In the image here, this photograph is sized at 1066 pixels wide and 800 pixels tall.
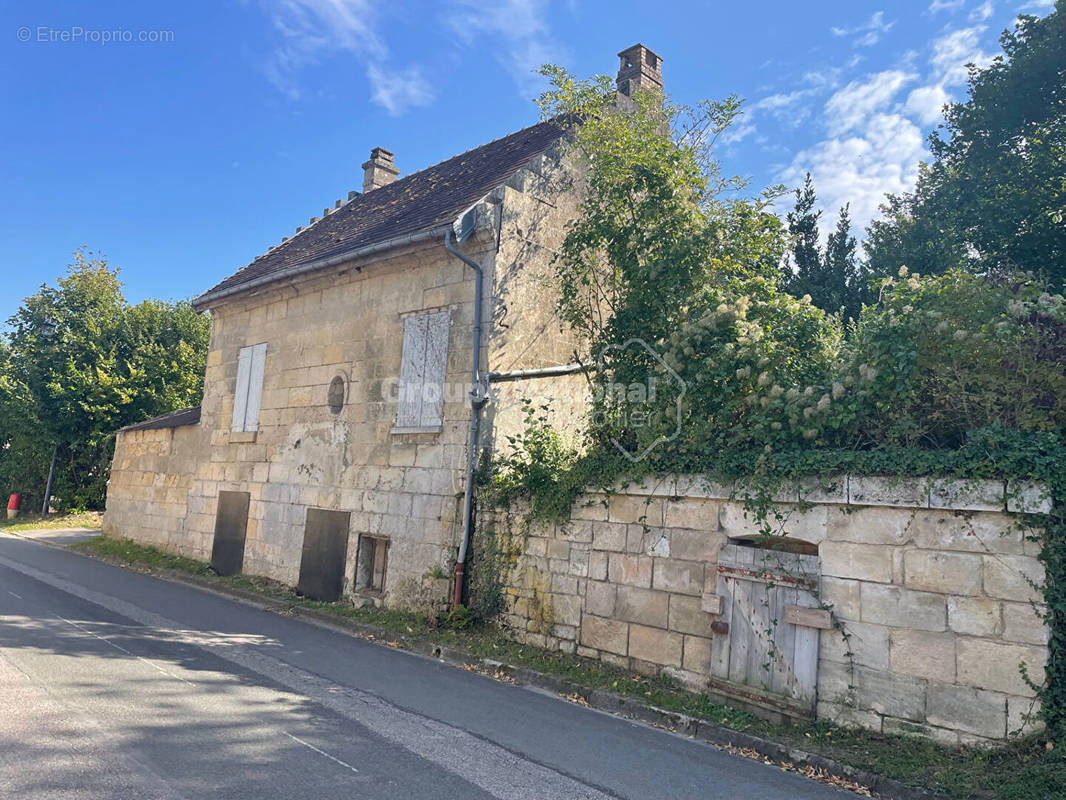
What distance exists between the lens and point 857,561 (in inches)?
220

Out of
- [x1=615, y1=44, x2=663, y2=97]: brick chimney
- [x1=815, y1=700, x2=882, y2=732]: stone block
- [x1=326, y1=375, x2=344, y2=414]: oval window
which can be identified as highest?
[x1=615, y1=44, x2=663, y2=97]: brick chimney

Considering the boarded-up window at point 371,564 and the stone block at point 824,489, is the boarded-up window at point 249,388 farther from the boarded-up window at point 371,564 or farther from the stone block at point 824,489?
the stone block at point 824,489

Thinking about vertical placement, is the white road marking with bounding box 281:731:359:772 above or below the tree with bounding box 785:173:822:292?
below

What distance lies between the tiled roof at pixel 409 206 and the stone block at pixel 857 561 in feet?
21.0

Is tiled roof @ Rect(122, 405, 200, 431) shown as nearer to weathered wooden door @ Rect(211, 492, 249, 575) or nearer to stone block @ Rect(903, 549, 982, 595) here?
weathered wooden door @ Rect(211, 492, 249, 575)

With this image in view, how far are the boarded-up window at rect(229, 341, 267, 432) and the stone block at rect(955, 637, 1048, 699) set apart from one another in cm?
1123

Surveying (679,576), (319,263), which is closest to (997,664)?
(679,576)

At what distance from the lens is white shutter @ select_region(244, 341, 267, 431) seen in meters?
12.8

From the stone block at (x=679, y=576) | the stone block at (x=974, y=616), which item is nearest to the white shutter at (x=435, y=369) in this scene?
the stone block at (x=679, y=576)

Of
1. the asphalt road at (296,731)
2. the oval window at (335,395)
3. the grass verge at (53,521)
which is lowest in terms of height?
the grass verge at (53,521)

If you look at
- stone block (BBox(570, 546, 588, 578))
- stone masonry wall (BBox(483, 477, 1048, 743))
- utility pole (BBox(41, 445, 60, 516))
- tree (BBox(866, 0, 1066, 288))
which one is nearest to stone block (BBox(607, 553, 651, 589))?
stone masonry wall (BBox(483, 477, 1048, 743))

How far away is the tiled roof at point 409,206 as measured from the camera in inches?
423

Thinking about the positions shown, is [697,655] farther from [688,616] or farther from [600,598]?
[600,598]

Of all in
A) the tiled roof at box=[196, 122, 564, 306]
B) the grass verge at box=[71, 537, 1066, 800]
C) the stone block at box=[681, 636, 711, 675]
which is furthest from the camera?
the tiled roof at box=[196, 122, 564, 306]
